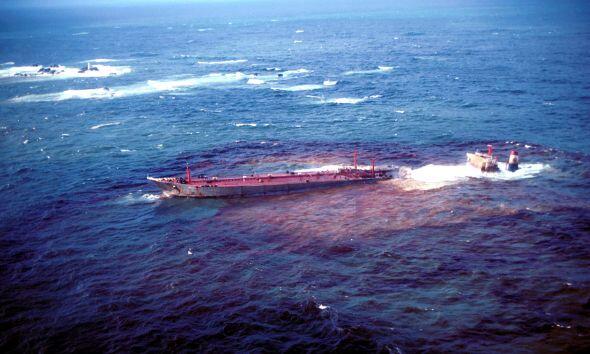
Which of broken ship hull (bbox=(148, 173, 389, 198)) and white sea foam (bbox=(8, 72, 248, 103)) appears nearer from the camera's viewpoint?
broken ship hull (bbox=(148, 173, 389, 198))

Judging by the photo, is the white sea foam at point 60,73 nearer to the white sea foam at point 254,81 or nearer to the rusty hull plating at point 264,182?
the white sea foam at point 254,81

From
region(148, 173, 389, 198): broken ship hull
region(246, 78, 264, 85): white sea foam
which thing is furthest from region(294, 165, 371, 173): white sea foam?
region(246, 78, 264, 85): white sea foam

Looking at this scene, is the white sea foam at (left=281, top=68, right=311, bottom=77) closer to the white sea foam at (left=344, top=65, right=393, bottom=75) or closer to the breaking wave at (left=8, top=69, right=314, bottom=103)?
the breaking wave at (left=8, top=69, right=314, bottom=103)

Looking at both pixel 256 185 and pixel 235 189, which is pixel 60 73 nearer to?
pixel 235 189

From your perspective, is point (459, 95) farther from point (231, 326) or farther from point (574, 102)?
point (231, 326)

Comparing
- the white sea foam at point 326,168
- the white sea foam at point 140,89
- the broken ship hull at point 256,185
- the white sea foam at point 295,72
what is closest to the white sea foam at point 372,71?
the white sea foam at point 295,72

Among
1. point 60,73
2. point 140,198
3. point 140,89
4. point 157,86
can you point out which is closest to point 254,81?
point 157,86
